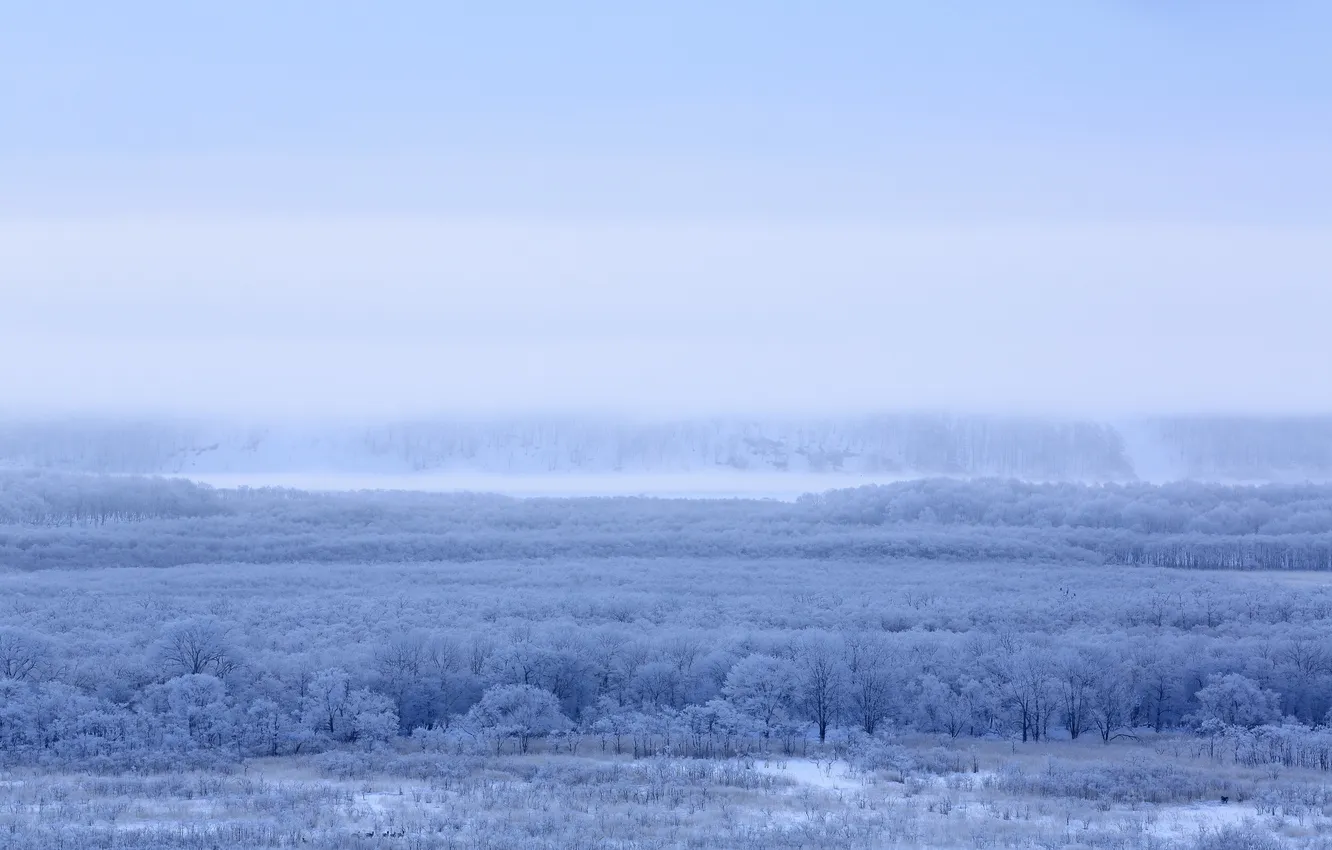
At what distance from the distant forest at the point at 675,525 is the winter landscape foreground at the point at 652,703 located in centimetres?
526

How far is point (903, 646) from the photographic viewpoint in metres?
43.8

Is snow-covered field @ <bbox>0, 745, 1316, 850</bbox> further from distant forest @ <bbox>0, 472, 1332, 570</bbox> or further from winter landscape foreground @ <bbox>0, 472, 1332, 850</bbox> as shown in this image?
distant forest @ <bbox>0, 472, 1332, 570</bbox>

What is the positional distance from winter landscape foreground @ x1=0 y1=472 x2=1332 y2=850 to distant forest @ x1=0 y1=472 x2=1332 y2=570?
526 cm

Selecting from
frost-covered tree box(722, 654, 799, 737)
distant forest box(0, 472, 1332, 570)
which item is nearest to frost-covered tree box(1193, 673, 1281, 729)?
frost-covered tree box(722, 654, 799, 737)

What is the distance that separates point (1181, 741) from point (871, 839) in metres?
19.9

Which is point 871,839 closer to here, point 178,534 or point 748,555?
point 748,555

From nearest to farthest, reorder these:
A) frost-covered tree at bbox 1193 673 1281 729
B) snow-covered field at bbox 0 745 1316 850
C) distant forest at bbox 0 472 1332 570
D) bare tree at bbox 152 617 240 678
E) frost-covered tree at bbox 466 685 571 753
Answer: snow-covered field at bbox 0 745 1316 850 < frost-covered tree at bbox 466 685 571 753 < bare tree at bbox 152 617 240 678 < frost-covered tree at bbox 1193 673 1281 729 < distant forest at bbox 0 472 1332 570

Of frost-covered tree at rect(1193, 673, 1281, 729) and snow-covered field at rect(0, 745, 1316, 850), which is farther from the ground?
snow-covered field at rect(0, 745, 1316, 850)

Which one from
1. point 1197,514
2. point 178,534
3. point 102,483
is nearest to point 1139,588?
point 1197,514

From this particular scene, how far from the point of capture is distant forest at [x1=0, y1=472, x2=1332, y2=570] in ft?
282

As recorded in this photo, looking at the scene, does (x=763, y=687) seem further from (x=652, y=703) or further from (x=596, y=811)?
(x=596, y=811)

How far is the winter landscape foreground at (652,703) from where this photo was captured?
22328 mm

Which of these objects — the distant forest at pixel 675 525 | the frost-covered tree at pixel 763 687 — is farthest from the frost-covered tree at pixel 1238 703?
the distant forest at pixel 675 525

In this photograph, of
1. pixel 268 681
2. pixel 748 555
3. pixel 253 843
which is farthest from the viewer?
pixel 748 555
